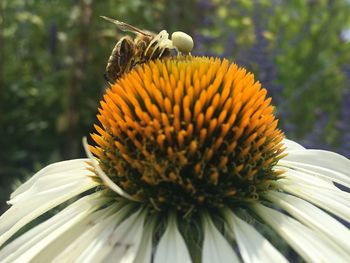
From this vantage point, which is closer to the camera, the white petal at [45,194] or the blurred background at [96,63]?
the white petal at [45,194]

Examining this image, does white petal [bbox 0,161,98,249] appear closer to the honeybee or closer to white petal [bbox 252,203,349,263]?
the honeybee

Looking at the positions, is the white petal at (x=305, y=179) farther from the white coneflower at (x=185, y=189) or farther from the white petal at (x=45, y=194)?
the white petal at (x=45, y=194)

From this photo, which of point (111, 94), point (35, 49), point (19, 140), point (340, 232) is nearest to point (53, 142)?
point (19, 140)

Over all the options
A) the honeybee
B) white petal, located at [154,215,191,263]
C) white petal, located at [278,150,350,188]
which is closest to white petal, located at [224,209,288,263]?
white petal, located at [154,215,191,263]

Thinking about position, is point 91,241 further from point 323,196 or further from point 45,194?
point 323,196

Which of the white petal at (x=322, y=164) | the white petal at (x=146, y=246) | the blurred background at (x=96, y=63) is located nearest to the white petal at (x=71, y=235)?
the white petal at (x=146, y=246)

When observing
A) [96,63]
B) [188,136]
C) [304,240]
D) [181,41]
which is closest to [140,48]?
[181,41]
